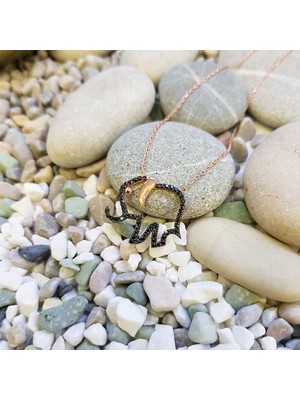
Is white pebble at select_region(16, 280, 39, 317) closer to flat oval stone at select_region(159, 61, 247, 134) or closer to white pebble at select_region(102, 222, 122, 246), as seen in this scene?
white pebble at select_region(102, 222, 122, 246)

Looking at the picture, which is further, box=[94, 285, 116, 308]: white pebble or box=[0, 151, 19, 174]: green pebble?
box=[0, 151, 19, 174]: green pebble

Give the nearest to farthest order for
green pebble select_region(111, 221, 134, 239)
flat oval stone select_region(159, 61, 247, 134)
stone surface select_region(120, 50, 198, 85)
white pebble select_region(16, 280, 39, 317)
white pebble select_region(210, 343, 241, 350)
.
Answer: white pebble select_region(210, 343, 241, 350), white pebble select_region(16, 280, 39, 317), green pebble select_region(111, 221, 134, 239), flat oval stone select_region(159, 61, 247, 134), stone surface select_region(120, 50, 198, 85)

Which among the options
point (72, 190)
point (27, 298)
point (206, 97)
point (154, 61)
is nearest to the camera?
point (27, 298)

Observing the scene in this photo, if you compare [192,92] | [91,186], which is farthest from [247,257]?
[192,92]

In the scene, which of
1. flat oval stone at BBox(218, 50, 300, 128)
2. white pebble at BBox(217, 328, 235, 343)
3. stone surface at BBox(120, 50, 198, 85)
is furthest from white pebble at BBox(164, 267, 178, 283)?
stone surface at BBox(120, 50, 198, 85)

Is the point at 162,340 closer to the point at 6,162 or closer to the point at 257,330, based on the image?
the point at 257,330
